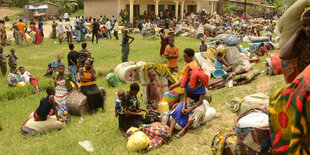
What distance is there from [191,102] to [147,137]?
1.01 metres

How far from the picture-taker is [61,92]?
716 cm

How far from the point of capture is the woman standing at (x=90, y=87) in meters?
6.85

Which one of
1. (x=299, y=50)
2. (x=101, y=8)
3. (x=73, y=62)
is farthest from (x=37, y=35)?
(x=299, y=50)

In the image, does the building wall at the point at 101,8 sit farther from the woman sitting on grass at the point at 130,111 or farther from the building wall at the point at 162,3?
the woman sitting on grass at the point at 130,111

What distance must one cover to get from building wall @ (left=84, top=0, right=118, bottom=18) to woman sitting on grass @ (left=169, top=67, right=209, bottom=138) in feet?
81.3

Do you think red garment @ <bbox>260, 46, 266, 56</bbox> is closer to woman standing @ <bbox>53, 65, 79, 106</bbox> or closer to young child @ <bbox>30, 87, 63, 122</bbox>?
woman standing @ <bbox>53, 65, 79, 106</bbox>

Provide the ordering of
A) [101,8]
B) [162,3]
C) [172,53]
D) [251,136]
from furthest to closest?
[162,3], [101,8], [172,53], [251,136]

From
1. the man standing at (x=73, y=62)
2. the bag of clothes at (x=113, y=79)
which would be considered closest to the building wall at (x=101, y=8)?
the bag of clothes at (x=113, y=79)

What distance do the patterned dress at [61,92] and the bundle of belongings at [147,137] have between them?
2.72m

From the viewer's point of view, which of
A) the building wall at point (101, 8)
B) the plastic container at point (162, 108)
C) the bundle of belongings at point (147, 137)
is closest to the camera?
the bundle of belongings at point (147, 137)

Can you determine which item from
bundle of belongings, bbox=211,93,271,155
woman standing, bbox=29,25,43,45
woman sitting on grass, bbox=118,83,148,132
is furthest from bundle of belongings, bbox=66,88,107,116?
woman standing, bbox=29,25,43,45

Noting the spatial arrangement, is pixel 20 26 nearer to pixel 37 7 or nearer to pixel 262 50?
pixel 262 50

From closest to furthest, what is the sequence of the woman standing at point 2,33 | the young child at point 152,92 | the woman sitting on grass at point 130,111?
1. the woman sitting on grass at point 130,111
2. the young child at point 152,92
3. the woman standing at point 2,33

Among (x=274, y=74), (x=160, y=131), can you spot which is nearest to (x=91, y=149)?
(x=160, y=131)
